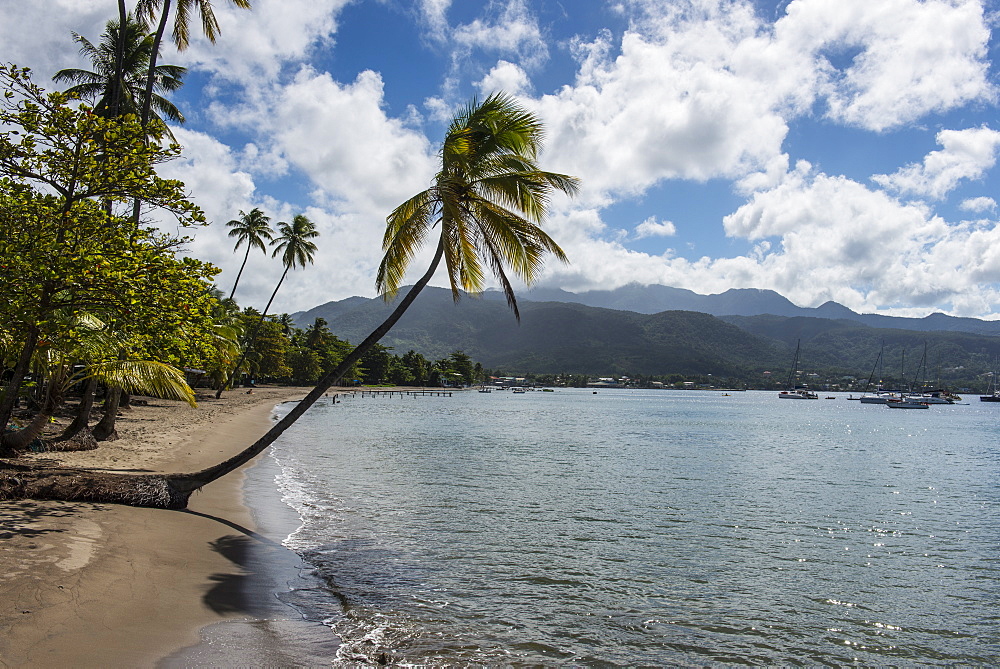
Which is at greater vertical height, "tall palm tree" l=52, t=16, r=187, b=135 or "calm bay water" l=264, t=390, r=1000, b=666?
"tall palm tree" l=52, t=16, r=187, b=135

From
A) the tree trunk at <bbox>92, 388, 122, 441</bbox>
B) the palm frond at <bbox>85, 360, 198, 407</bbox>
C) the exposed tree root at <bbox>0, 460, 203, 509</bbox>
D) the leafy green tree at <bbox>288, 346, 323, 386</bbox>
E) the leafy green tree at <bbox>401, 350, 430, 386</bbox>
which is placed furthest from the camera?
the leafy green tree at <bbox>401, 350, 430, 386</bbox>

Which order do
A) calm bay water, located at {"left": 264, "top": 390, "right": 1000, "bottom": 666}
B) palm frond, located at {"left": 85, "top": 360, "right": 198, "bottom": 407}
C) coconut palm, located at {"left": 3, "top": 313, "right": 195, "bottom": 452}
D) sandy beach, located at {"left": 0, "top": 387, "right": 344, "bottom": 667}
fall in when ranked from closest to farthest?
sandy beach, located at {"left": 0, "top": 387, "right": 344, "bottom": 667} → calm bay water, located at {"left": 264, "top": 390, "right": 1000, "bottom": 666} → coconut palm, located at {"left": 3, "top": 313, "right": 195, "bottom": 452} → palm frond, located at {"left": 85, "top": 360, "right": 198, "bottom": 407}

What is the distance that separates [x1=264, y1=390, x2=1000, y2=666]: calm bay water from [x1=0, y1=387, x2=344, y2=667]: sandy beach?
818 millimetres

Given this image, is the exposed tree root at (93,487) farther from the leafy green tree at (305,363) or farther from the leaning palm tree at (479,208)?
the leafy green tree at (305,363)

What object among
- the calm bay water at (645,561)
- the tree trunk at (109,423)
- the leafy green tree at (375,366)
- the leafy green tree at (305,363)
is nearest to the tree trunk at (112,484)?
the calm bay water at (645,561)

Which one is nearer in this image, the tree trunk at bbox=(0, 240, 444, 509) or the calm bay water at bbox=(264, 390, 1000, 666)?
the calm bay water at bbox=(264, 390, 1000, 666)

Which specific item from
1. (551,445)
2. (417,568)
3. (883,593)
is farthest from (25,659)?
(551,445)

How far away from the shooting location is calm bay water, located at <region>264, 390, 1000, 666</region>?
7059 millimetres

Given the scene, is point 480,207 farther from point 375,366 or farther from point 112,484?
point 375,366

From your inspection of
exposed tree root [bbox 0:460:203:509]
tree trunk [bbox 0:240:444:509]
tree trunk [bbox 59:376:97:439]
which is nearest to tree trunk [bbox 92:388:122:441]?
tree trunk [bbox 59:376:97:439]

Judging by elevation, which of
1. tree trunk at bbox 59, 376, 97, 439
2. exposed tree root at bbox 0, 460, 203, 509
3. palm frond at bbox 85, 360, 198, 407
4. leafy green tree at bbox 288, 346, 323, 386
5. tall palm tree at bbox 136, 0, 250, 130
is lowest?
exposed tree root at bbox 0, 460, 203, 509

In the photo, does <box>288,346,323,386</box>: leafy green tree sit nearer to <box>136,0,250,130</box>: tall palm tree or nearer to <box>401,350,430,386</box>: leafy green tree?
<box>401,350,430,386</box>: leafy green tree

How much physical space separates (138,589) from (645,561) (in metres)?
7.65

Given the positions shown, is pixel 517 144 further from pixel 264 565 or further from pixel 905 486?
pixel 905 486
